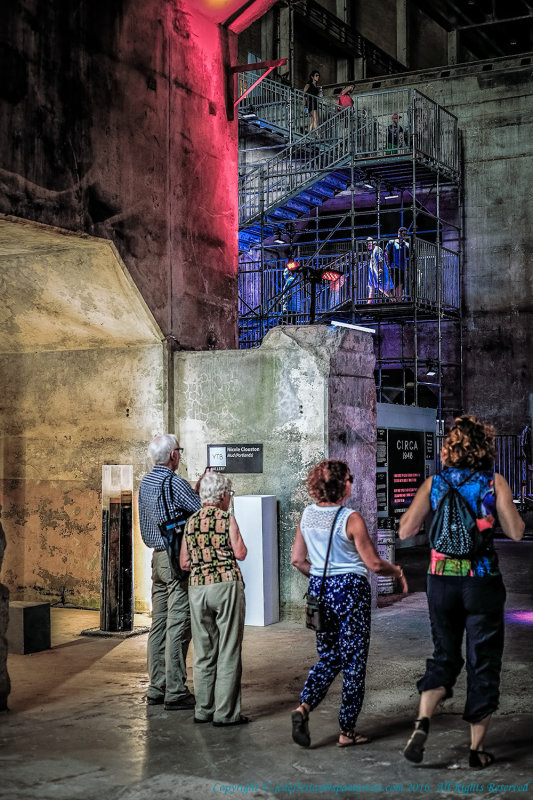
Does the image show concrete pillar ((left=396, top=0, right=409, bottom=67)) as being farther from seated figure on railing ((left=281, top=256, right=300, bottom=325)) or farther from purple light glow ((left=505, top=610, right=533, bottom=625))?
purple light glow ((left=505, top=610, right=533, bottom=625))

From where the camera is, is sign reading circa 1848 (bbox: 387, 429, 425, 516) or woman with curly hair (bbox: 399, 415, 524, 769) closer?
woman with curly hair (bbox: 399, 415, 524, 769)

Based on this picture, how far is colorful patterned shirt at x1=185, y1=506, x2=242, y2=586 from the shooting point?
677 cm

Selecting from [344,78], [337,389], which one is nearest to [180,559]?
[337,389]

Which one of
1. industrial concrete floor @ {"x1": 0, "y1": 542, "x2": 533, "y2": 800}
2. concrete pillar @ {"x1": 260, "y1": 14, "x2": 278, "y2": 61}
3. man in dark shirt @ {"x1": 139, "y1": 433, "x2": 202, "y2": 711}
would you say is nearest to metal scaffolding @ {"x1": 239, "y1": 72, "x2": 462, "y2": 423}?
concrete pillar @ {"x1": 260, "y1": 14, "x2": 278, "y2": 61}

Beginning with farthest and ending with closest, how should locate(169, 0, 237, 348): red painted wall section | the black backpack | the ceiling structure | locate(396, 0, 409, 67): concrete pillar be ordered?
the ceiling structure, locate(396, 0, 409, 67): concrete pillar, locate(169, 0, 237, 348): red painted wall section, the black backpack

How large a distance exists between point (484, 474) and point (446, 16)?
30.9m

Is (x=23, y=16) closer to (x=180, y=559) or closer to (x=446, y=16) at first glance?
(x=180, y=559)

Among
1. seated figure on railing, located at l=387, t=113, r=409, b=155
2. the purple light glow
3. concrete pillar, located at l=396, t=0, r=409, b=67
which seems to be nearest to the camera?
the purple light glow

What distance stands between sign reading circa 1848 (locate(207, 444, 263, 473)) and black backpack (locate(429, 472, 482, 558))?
5377mm

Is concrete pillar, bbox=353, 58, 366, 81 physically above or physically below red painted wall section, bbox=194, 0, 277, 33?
above

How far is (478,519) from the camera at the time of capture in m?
5.78

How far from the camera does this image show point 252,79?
24.0 m

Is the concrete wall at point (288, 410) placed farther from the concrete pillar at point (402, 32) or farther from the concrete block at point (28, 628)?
the concrete pillar at point (402, 32)

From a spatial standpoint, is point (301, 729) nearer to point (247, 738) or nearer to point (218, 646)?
point (247, 738)
